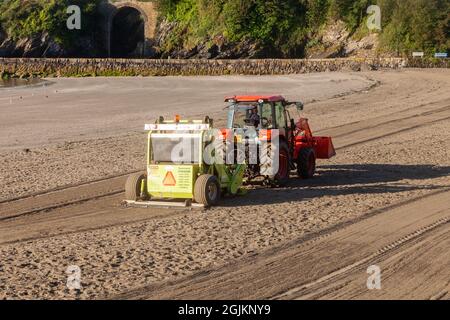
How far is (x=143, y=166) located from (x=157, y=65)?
48988 mm

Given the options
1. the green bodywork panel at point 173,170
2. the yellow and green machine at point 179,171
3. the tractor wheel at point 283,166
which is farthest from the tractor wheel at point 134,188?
the tractor wheel at point 283,166

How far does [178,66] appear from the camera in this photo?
224 feet

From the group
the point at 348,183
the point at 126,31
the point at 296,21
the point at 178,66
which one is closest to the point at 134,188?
the point at 348,183

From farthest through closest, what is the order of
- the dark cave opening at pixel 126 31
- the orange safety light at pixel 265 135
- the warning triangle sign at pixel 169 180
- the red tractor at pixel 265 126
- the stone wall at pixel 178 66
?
the dark cave opening at pixel 126 31 → the stone wall at pixel 178 66 → the red tractor at pixel 265 126 → the orange safety light at pixel 265 135 → the warning triangle sign at pixel 169 180

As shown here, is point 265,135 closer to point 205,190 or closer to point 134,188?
point 205,190

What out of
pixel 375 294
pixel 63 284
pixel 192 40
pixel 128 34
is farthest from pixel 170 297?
pixel 128 34

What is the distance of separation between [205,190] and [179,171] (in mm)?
690

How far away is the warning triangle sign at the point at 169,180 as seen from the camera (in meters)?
15.4

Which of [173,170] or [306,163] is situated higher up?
[173,170]

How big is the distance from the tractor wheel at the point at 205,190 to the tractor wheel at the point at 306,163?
3963 millimetres

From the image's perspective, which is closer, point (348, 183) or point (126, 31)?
point (348, 183)

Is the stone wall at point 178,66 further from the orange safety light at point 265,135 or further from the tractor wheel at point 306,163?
the orange safety light at point 265,135

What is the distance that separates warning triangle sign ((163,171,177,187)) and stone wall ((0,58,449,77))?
4522 centimetres

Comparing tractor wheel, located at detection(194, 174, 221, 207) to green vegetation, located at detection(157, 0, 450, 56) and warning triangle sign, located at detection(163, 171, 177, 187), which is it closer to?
warning triangle sign, located at detection(163, 171, 177, 187)
